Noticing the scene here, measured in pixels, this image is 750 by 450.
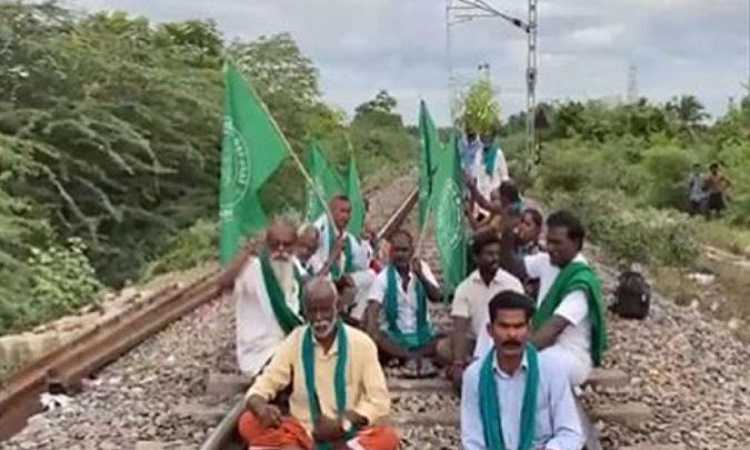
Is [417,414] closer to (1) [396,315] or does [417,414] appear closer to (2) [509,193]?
(1) [396,315]

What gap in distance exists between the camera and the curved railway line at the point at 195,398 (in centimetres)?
793

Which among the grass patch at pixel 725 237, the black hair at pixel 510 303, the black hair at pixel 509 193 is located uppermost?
the black hair at pixel 509 193

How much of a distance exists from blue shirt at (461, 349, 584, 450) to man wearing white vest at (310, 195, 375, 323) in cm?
460

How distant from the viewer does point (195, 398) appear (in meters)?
9.09

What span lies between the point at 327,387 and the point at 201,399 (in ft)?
9.84

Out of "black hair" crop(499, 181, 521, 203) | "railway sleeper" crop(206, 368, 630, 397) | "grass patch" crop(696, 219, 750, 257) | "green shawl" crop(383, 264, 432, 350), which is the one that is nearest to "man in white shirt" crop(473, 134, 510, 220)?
"black hair" crop(499, 181, 521, 203)

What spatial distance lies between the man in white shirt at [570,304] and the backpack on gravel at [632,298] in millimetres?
4995

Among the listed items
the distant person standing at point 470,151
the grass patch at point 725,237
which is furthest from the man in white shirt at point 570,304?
the grass patch at point 725,237

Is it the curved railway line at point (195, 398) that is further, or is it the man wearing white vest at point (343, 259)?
the man wearing white vest at point (343, 259)

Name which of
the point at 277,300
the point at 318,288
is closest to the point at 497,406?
the point at 318,288

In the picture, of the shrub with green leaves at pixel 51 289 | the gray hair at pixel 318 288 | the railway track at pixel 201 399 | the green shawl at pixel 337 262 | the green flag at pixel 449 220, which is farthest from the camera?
the shrub with green leaves at pixel 51 289

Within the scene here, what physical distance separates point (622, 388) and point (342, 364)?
3487 mm

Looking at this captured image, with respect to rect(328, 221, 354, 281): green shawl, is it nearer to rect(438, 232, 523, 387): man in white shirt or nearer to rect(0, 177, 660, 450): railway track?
rect(0, 177, 660, 450): railway track

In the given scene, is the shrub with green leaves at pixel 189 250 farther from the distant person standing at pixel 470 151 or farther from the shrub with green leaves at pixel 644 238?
the distant person standing at pixel 470 151
